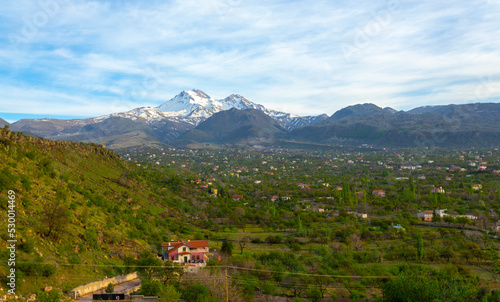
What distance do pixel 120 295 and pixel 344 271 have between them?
20580 mm

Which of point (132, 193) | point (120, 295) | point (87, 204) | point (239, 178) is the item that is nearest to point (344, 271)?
point (120, 295)

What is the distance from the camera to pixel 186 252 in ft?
113

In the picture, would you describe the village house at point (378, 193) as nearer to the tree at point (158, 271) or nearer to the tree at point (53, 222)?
the tree at point (158, 271)

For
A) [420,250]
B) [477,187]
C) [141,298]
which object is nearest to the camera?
[141,298]

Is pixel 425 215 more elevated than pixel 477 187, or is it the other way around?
pixel 477 187

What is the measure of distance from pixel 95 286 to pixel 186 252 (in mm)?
13128

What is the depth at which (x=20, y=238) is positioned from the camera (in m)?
20.9

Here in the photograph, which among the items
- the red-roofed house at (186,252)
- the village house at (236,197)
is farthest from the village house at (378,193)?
the red-roofed house at (186,252)

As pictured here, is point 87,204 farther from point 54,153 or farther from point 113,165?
point 113,165

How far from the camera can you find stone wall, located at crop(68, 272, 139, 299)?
19.9 meters

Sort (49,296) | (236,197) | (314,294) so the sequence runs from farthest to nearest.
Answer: (236,197), (314,294), (49,296)

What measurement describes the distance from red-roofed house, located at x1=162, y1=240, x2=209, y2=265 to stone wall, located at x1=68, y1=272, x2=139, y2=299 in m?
8.29

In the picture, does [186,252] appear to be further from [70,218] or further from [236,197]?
[236,197]

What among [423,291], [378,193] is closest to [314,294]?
[423,291]
